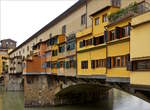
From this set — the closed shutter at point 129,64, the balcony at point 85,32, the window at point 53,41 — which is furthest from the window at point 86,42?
the window at point 53,41

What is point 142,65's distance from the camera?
42.6ft

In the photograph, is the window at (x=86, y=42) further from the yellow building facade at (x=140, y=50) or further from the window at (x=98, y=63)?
the yellow building facade at (x=140, y=50)

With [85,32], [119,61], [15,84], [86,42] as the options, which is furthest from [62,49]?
[15,84]

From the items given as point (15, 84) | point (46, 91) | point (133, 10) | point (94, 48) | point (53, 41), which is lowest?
point (15, 84)

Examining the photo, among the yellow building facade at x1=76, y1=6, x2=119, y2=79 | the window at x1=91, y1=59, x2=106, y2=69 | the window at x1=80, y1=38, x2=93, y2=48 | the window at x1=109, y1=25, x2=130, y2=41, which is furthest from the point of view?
the window at x1=80, y1=38, x2=93, y2=48

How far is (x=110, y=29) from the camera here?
16188 mm

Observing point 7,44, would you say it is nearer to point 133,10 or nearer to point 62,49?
point 62,49

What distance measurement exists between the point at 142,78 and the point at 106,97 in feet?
84.0

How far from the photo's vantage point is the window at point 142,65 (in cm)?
1259

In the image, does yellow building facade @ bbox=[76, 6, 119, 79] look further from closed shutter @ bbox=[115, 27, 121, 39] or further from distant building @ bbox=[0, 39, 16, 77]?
distant building @ bbox=[0, 39, 16, 77]

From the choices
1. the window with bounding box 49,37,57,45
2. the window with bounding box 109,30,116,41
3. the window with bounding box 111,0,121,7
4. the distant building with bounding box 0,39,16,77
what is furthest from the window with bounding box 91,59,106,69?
the distant building with bounding box 0,39,16,77

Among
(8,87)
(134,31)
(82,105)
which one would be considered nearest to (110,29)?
(134,31)

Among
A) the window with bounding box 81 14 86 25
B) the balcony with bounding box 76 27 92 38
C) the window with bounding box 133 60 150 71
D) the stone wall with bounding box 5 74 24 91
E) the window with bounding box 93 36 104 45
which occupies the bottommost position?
the stone wall with bounding box 5 74 24 91

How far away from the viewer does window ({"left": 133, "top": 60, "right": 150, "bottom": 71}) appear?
12589 millimetres
